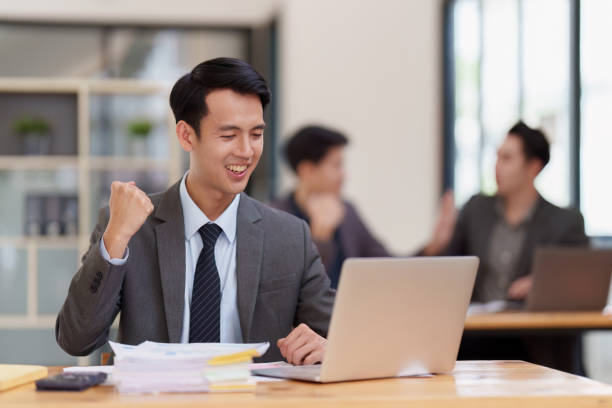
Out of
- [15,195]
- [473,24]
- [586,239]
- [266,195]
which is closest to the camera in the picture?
[586,239]

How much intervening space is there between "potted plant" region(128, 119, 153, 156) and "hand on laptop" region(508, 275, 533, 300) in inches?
149

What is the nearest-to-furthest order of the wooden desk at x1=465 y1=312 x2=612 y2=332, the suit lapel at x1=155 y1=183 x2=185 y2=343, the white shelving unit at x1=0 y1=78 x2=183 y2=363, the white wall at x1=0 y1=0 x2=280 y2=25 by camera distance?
the suit lapel at x1=155 y1=183 x2=185 y2=343, the wooden desk at x1=465 y1=312 x2=612 y2=332, the white shelving unit at x1=0 y1=78 x2=183 y2=363, the white wall at x1=0 y1=0 x2=280 y2=25

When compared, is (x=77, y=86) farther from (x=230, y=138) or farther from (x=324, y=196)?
(x=230, y=138)

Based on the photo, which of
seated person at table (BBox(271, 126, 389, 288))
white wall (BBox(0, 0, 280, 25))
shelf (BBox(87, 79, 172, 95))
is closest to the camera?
seated person at table (BBox(271, 126, 389, 288))

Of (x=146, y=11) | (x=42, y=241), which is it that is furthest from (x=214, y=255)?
(x=146, y=11)

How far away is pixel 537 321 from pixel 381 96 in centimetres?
374

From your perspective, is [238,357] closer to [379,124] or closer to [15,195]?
[15,195]

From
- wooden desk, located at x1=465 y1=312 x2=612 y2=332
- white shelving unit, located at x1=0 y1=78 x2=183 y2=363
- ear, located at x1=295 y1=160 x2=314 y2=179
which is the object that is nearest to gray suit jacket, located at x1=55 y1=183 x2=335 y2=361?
wooden desk, located at x1=465 y1=312 x2=612 y2=332

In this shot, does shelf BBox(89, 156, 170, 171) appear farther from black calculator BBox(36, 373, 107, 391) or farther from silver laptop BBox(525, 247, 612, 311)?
black calculator BBox(36, 373, 107, 391)

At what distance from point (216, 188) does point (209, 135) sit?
130mm

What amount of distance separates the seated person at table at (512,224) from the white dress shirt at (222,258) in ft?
5.83

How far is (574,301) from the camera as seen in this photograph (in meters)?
3.67

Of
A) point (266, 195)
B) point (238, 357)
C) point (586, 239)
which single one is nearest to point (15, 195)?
point (266, 195)

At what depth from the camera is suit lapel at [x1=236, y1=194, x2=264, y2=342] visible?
2240 millimetres
